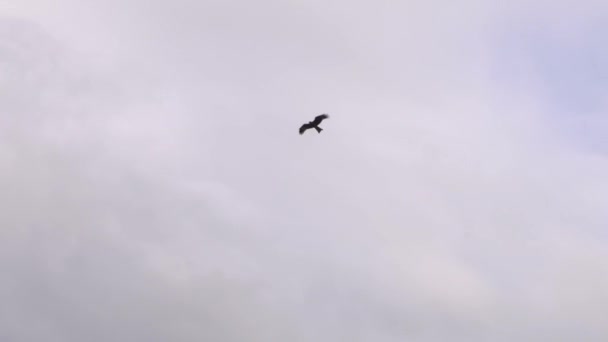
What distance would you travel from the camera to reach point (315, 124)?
123500 mm
